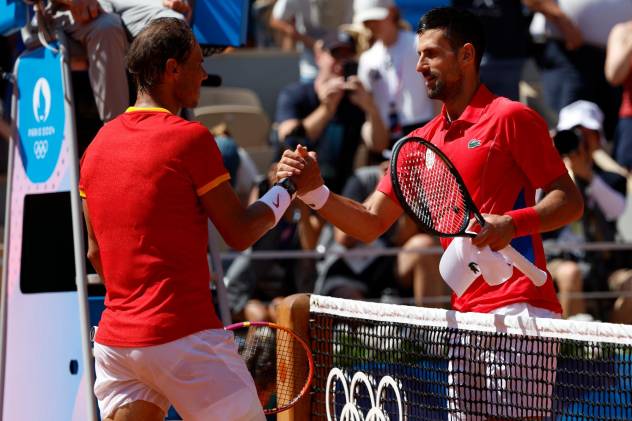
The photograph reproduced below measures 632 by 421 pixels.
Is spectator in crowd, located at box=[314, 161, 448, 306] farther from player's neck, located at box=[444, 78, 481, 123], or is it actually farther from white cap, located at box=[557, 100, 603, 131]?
player's neck, located at box=[444, 78, 481, 123]

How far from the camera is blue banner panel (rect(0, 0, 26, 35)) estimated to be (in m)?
5.97

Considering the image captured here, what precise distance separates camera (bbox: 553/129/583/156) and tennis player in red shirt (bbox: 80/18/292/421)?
5357 millimetres

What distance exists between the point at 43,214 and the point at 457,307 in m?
2.10

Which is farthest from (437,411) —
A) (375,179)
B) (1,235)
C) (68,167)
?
(1,235)

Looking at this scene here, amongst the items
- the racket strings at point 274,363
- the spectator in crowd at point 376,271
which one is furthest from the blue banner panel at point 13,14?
the spectator in crowd at point 376,271

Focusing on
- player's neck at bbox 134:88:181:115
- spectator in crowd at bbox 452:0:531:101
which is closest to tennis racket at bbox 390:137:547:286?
player's neck at bbox 134:88:181:115

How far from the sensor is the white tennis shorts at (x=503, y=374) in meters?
4.39

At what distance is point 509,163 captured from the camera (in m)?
4.51

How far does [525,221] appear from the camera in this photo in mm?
4262

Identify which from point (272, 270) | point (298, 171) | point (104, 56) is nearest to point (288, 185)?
point (298, 171)

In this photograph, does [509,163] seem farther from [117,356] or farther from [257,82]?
[257,82]

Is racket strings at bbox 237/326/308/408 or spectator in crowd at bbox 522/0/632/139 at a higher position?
spectator in crowd at bbox 522/0/632/139

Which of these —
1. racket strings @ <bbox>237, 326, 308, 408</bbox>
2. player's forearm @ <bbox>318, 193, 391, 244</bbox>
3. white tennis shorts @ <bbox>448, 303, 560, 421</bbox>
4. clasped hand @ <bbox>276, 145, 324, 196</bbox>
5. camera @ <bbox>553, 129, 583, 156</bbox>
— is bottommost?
racket strings @ <bbox>237, 326, 308, 408</bbox>

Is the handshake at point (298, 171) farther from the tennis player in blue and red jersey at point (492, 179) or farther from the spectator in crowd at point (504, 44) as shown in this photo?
the spectator in crowd at point (504, 44)
